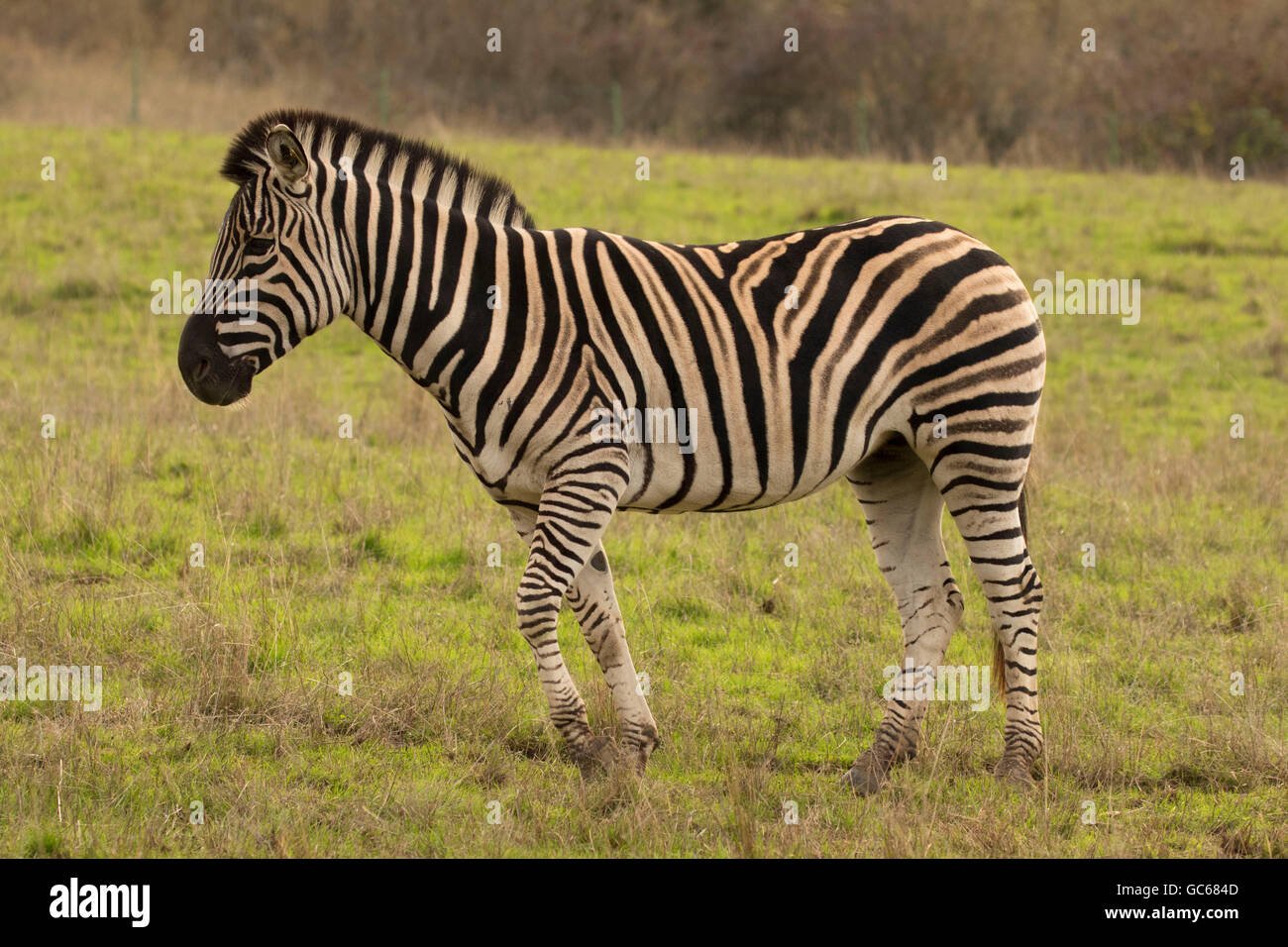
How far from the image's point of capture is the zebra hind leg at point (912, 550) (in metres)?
6.16

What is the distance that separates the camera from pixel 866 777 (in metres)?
5.66

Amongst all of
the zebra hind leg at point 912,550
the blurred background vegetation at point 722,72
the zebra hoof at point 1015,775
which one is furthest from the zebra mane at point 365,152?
the blurred background vegetation at point 722,72

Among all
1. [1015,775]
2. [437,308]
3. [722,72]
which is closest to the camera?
[437,308]

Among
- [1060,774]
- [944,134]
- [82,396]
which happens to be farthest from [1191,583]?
[944,134]

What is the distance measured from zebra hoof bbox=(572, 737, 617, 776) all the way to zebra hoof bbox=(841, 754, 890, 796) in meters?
1.05

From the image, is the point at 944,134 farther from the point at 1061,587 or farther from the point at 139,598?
the point at 139,598

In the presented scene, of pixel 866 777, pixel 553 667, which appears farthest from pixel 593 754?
pixel 866 777

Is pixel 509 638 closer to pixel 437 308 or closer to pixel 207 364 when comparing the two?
pixel 437 308

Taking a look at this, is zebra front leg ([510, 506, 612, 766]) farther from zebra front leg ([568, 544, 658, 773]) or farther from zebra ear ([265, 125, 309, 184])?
zebra ear ([265, 125, 309, 184])

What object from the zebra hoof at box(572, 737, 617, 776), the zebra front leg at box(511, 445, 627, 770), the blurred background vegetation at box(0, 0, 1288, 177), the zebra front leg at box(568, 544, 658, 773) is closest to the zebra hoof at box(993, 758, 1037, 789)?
the zebra front leg at box(568, 544, 658, 773)

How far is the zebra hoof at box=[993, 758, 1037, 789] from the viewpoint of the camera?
5584mm

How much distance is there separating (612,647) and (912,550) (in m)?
1.55

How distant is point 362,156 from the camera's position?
5562 mm
